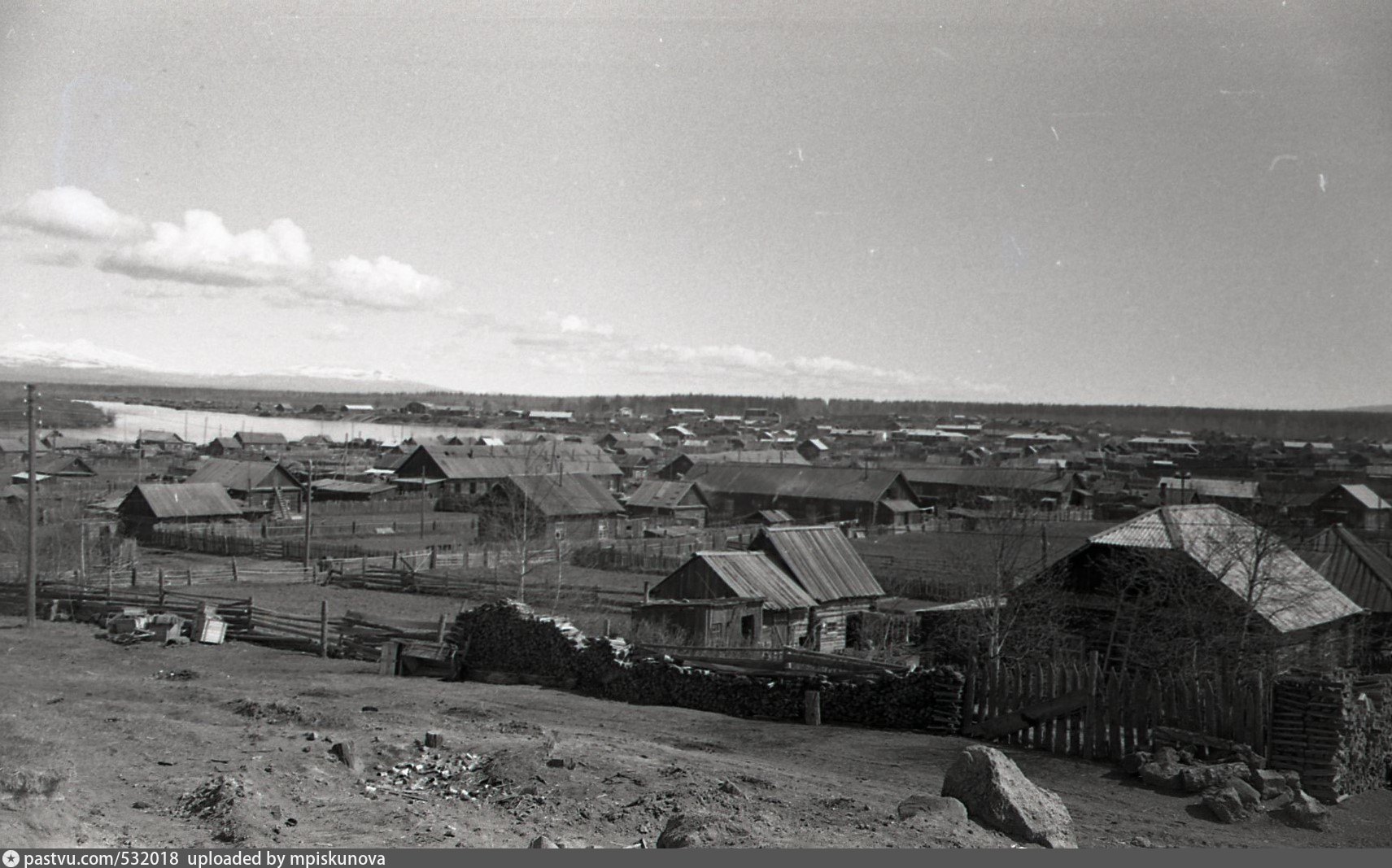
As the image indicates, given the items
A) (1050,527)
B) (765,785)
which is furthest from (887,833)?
(1050,527)

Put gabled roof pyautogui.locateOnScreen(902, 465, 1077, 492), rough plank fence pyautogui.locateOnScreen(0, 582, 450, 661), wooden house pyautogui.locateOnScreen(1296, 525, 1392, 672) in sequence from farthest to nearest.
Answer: gabled roof pyautogui.locateOnScreen(902, 465, 1077, 492) → wooden house pyautogui.locateOnScreen(1296, 525, 1392, 672) → rough plank fence pyautogui.locateOnScreen(0, 582, 450, 661)

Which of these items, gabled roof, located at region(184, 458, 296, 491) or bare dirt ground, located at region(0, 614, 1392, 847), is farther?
gabled roof, located at region(184, 458, 296, 491)

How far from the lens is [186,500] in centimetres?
5388

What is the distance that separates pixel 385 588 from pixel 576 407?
307 feet

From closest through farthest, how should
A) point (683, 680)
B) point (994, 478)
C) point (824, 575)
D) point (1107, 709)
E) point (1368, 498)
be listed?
point (1107, 709) → point (683, 680) → point (824, 575) → point (1368, 498) → point (994, 478)

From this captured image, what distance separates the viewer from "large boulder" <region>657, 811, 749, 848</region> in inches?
322

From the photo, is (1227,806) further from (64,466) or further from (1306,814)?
(64,466)

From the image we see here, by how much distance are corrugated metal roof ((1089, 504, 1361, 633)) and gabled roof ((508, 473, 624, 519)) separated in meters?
35.5

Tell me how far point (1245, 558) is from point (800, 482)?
151ft

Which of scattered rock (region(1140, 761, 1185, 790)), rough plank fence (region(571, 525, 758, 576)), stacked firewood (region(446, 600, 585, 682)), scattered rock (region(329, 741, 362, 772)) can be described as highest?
scattered rock (region(329, 741, 362, 772))

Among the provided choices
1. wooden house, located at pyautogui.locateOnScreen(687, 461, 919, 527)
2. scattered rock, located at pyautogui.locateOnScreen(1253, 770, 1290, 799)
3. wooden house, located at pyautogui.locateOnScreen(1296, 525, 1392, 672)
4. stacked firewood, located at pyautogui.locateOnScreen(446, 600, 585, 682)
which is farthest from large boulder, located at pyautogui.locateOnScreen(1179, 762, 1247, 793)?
wooden house, located at pyautogui.locateOnScreen(687, 461, 919, 527)

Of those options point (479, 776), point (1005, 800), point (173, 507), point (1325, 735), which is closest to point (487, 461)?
point (173, 507)

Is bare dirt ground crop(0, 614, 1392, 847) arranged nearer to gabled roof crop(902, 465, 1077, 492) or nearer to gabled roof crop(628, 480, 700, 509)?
gabled roof crop(628, 480, 700, 509)

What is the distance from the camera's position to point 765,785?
10.8 meters
